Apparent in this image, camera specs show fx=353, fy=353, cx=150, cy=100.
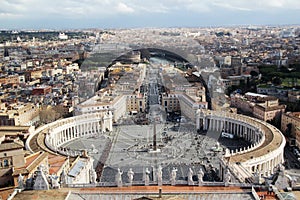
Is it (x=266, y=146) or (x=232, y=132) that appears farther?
(x=232, y=132)

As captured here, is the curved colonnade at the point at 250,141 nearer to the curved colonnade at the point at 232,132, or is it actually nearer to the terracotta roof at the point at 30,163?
the curved colonnade at the point at 232,132

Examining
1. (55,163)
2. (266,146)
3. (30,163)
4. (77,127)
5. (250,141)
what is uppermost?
(30,163)

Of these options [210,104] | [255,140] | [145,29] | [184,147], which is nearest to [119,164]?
[184,147]

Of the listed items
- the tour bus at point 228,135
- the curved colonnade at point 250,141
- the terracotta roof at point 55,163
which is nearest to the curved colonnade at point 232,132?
the curved colonnade at point 250,141

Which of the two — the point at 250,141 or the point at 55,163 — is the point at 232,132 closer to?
the point at 250,141

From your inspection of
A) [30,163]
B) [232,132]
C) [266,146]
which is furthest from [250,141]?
[30,163]

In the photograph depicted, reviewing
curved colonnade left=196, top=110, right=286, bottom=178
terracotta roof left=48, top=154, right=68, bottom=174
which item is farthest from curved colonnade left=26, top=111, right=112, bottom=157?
curved colonnade left=196, top=110, right=286, bottom=178

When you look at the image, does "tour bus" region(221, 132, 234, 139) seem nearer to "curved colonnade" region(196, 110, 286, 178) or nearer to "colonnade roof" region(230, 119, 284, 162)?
"curved colonnade" region(196, 110, 286, 178)

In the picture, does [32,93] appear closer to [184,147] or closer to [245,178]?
[184,147]
